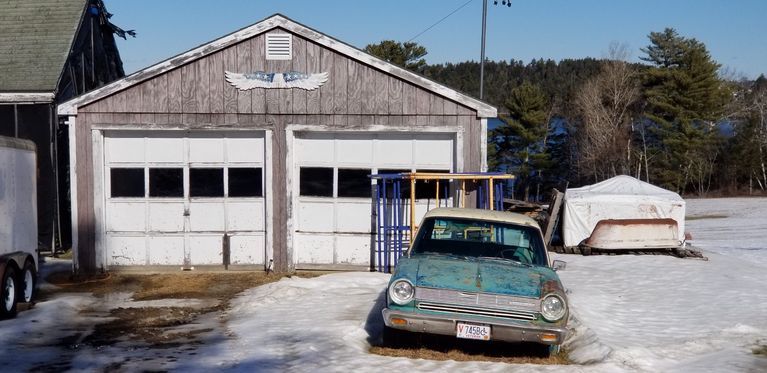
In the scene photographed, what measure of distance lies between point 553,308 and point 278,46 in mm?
7375

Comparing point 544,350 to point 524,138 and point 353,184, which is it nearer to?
point 353,184

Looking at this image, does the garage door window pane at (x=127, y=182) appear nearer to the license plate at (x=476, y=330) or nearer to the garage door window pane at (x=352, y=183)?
the garage door window pane at (x=352, y=183)

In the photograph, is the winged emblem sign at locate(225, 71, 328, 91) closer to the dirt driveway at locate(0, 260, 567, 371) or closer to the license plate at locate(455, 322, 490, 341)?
the dirt driveway at locate(0, 260, 567, 371)

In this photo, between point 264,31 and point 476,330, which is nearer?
point 476,330

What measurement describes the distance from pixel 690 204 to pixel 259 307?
99.2ft

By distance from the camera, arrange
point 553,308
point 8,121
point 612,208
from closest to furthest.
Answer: point 553,308 < point 8,121 < point 612,208

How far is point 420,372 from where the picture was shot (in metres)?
7.18

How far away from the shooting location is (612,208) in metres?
17.3

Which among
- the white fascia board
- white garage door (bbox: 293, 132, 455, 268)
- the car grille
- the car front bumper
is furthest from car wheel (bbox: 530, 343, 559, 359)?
the white fascia board

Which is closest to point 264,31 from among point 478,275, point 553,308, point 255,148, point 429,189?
point 255,148

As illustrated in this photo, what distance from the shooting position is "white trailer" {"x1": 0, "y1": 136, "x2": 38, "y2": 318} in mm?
9845

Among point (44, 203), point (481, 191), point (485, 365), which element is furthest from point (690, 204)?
point (485, 365)

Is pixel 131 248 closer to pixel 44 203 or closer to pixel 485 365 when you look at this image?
pixel 44 203

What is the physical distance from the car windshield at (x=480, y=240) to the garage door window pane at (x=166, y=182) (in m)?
5.94
